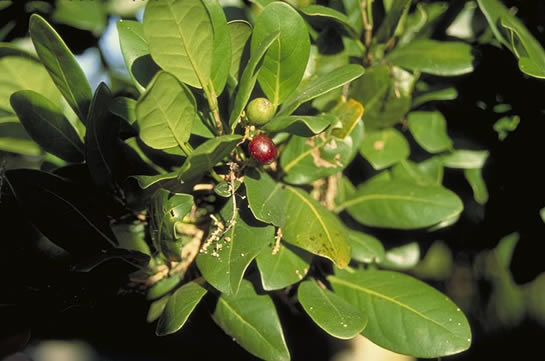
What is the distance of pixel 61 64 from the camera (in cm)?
84

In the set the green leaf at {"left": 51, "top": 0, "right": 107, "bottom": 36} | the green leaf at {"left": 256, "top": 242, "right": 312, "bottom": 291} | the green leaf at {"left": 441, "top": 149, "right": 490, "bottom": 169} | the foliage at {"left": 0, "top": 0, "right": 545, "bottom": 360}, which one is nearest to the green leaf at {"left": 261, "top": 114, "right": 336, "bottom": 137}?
the foliage at {"left": 0, "top": 0, "right": 545, "bottom": 360}

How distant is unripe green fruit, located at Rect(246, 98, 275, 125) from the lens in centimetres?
82

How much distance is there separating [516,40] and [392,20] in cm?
24

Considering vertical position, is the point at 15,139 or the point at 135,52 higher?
the point at 135,52

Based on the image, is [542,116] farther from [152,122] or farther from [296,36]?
[152,122]

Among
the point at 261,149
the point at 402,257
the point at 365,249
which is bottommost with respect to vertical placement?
the point at 402,257

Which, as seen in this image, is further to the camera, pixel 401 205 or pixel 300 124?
pixel 401 205

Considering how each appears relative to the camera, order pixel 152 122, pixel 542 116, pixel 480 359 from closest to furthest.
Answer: pixel 152 122, pixel 542 116, pixel 480 359

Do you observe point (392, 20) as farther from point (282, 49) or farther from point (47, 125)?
point (47, 125)

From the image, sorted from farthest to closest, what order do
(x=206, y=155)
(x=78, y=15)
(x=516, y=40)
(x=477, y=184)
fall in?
(x=78, y=15)
(x=477, y=184)
(x=516, y=40)
(x=206, y=155)

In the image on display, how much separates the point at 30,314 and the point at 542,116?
3.58 feet

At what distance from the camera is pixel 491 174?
47.0 inches

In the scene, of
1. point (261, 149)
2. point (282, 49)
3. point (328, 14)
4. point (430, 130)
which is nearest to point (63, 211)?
point (261, 149)

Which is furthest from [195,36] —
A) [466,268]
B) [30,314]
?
[466,268]
